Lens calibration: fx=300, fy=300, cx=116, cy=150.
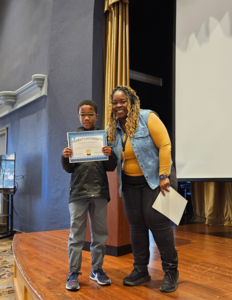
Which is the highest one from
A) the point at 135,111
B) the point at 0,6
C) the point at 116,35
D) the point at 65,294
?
the point at 0,6

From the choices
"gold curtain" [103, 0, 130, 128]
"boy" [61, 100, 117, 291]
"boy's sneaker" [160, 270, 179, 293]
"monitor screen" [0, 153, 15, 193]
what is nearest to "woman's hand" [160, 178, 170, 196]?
"boy" [61, 100, 117, 291]

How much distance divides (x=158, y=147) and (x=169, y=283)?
28.3 inches

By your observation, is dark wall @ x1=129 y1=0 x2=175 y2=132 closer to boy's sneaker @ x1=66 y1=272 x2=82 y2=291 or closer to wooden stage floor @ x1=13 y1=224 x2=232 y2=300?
wooden stage floor @ x1=13 y1=224 x2=232 y2=300

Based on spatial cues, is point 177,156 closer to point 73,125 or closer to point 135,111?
point 73,125

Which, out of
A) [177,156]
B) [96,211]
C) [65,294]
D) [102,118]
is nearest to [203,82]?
[177,156]

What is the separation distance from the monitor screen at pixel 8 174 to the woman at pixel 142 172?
3144 millimetres

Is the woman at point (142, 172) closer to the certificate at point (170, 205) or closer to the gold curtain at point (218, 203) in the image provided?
the certificate at point (170, 205)

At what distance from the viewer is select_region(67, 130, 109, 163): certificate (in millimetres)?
1648

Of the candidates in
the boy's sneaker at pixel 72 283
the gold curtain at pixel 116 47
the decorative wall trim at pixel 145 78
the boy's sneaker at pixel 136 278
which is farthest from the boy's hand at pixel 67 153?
the decorative wall trim at pixel 145 78

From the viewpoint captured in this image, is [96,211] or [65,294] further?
[96,211]

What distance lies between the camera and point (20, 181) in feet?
15.8

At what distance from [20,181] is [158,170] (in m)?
3.67

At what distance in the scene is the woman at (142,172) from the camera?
1.57 meters

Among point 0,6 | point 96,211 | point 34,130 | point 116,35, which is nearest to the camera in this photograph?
point 96,211
